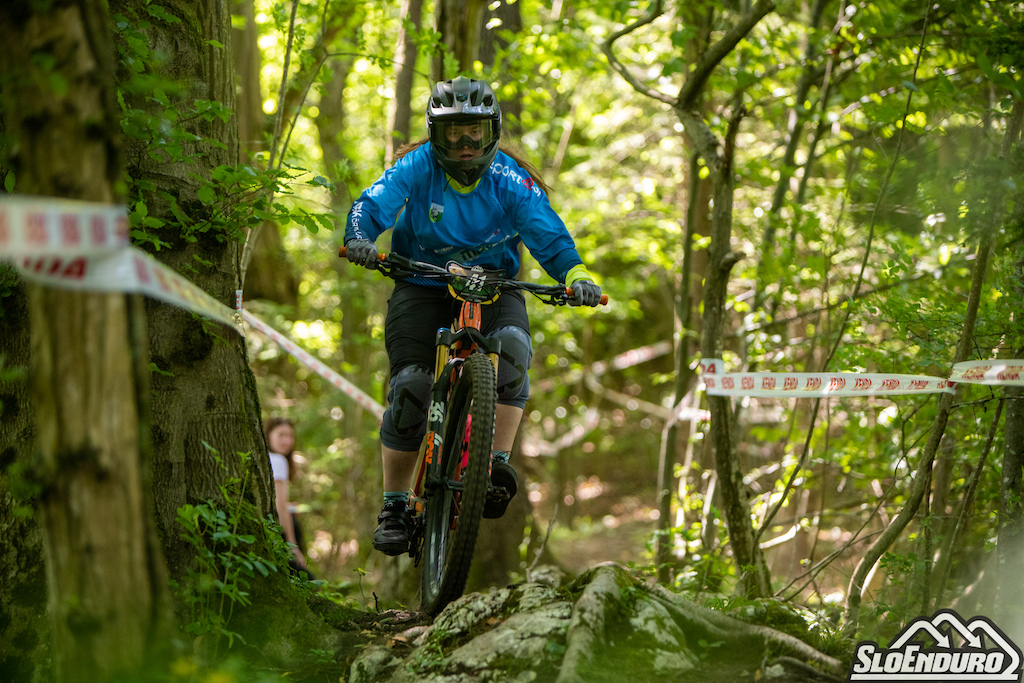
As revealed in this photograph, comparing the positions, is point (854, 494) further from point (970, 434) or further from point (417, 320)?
point (417, 320)

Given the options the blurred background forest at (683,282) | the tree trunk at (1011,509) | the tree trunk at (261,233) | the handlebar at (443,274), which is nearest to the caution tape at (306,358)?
the blurred background forest at (683,282)

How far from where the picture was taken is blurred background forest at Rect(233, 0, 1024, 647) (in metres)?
4.02

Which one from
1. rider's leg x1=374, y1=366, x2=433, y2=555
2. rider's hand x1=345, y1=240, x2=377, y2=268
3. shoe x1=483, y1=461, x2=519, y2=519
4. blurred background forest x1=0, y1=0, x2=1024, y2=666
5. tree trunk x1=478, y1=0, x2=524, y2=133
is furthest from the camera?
tree trunk x1=478, y1=0, x2=524, y2=133

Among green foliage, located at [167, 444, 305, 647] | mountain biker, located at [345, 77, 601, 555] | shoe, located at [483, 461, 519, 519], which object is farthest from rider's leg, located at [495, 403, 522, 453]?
green foliage, located at [167, 444, 305, 647]

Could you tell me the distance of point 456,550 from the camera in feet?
9.50

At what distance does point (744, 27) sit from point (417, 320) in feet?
7.95

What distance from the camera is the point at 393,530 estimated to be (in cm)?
348

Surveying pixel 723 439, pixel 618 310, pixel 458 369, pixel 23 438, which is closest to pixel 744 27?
pixel 723 439

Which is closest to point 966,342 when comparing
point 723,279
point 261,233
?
point 723,279

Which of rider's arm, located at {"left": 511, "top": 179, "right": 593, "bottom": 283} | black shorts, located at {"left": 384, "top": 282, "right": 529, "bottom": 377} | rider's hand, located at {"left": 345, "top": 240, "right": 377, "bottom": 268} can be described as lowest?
black shorts, located at {"left": 384, "top": 282, "right": 529, "bottom": 377}

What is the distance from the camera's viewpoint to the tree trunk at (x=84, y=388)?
5.60 ft

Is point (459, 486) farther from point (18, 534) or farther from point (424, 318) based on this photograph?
point (18, 534)

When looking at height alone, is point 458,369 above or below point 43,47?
below

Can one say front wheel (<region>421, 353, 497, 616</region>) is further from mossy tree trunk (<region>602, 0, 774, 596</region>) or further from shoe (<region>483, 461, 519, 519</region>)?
mossy tree trunk (<region>602, 0, 774, 596</region>)
